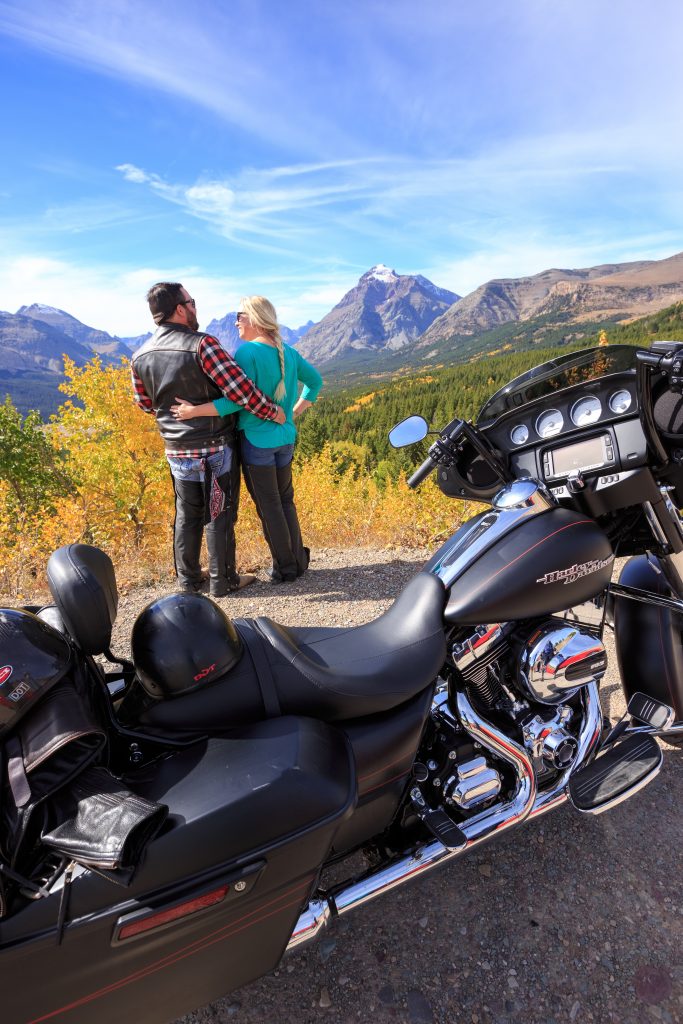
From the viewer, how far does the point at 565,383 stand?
2238mm

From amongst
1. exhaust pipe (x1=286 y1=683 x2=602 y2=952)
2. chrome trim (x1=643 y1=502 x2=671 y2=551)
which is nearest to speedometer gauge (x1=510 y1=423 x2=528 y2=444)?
chrome trim (x1=643 y1=502 x2=671 y2=551)

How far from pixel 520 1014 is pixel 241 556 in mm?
4561

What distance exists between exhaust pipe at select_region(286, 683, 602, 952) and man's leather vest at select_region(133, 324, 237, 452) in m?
2.77

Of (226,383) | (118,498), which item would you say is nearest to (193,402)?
(226,383)

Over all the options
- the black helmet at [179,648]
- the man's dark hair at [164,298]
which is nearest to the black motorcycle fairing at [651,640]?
the black helmet at [179,648]

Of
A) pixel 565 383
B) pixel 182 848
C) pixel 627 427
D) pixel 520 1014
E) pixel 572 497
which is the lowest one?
pixel 520 1014

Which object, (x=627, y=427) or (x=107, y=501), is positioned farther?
(x=107, y=501)

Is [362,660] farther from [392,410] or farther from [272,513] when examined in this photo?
[392,410]

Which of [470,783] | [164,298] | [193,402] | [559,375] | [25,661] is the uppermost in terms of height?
[164,298]

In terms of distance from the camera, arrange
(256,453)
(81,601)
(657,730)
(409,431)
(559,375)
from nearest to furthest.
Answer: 1. (81,601)
2. (559,375)
3. (657,730)
4. (409,431)
5. (256,453)

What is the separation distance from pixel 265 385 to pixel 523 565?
9.36 ft

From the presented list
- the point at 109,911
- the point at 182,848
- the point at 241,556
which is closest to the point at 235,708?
the point at 182,848

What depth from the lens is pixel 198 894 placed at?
4.27ft

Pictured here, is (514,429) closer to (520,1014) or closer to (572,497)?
(572,497)
